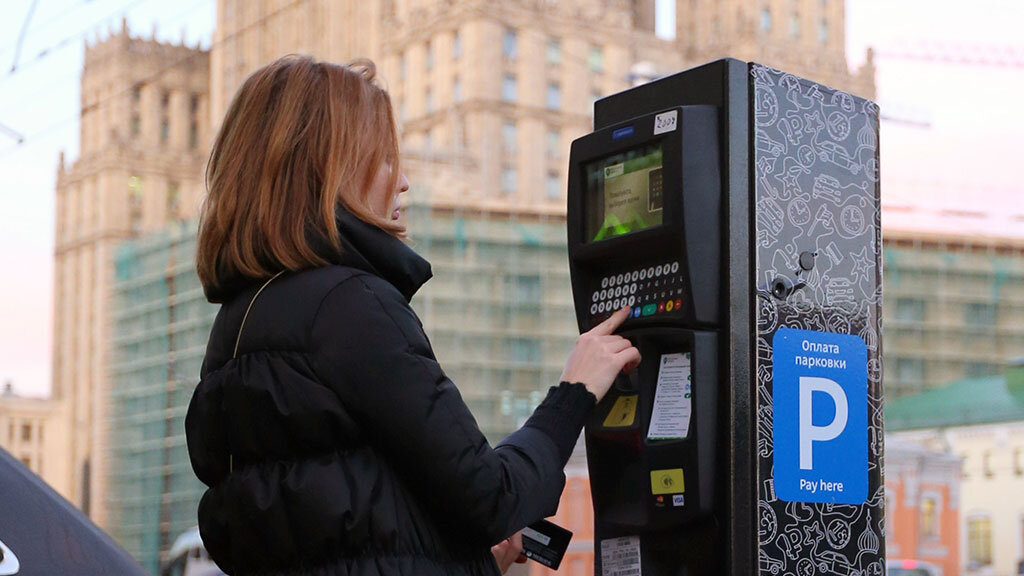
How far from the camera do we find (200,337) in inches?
2191

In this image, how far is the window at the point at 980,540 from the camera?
4575 centimetres

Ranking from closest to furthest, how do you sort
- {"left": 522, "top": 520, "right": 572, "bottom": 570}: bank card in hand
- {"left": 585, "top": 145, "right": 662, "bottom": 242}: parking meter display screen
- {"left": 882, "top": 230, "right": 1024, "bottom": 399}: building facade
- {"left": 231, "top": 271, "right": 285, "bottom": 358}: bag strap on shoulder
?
1. {"left": 231, "top": 271, "right": 285, "bottom": 358}: bag strap on shoulder
2. {"left": 522, "top": 520, "right": 572, "bottom": 570}: bank card in hand
3. {"left": 585, "top": 145, "right": 662, "bottom": 242}: parking meter display screen
4. {"left": 882, "top": 230, "right": 1024, "bottom": 399}: building facade

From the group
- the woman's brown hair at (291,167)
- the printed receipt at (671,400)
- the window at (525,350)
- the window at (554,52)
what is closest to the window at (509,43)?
the window at (554,52)

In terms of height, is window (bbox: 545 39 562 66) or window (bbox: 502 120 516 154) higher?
window (bbox: 545 39 562 66)

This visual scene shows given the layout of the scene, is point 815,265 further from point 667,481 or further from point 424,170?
point 424,170

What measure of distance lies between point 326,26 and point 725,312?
7930 cm

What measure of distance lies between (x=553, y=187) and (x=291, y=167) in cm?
6463

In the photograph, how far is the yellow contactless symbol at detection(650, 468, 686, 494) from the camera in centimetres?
231

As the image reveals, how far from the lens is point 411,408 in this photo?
170cm

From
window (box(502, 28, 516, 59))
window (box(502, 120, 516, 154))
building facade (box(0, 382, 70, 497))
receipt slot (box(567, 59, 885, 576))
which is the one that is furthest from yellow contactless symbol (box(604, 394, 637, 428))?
building facade (box(0, 382, 70, 497))

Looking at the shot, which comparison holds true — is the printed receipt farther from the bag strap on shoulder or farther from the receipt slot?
the bag strap on shoulder

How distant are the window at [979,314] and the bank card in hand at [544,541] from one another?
59.5 m

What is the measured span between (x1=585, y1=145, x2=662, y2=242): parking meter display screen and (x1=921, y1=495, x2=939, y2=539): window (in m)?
42.8

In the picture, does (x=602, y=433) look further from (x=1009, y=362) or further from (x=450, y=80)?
(x=450, y=80)
